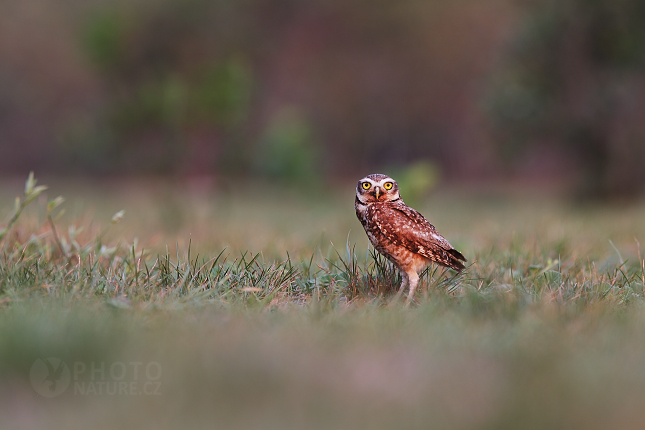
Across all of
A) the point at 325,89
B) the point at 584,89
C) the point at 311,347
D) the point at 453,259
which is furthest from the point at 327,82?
the point at 311,347

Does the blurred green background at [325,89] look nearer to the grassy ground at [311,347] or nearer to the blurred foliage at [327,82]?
the blurred foliage at [327,82]

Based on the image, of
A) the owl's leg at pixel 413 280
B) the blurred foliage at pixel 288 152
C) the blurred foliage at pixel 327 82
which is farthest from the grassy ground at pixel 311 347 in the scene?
→ the blurred foliage at pixel 327 82

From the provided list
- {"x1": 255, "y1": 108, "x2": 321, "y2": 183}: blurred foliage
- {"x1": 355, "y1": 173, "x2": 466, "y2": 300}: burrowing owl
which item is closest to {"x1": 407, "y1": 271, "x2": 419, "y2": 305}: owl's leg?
A: {"x1": 355, "y1": 173, "x2": 466, "y2": 300}: burrowing owl

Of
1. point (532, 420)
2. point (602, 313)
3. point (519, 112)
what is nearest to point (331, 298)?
point (602, 313)

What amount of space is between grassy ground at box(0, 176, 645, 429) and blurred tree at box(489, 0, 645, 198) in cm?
924

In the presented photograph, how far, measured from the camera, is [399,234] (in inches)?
144

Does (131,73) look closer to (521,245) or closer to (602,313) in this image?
(521,245)

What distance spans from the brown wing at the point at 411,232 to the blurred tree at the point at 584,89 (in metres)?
9.96

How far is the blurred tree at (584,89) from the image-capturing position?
1220 centimetres

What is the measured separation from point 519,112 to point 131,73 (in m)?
7.60

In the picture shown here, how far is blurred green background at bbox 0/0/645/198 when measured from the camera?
11.9 metres

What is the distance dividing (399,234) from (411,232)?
8cm

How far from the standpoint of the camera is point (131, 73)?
11.9m

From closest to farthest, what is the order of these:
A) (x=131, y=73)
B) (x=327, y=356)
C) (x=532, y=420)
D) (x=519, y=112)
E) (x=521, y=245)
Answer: (x=532, y=420) → (x=327, y=356) → (x=521, y=245) → (x=131, y=73) → (x=519, y=112)
